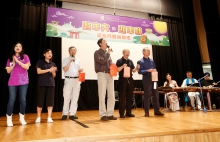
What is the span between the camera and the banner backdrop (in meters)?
5.14

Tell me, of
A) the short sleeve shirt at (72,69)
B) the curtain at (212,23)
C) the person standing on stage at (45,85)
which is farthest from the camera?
the curtain at (212,23)

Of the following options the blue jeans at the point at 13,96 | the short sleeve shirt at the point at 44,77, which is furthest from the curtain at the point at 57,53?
the blue jeans at the point at 13,96

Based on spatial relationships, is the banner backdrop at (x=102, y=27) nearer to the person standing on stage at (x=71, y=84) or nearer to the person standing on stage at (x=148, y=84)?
the person standing on stage at (x=71, y=84)

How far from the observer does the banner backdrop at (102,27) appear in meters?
5.14

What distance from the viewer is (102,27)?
561 cm

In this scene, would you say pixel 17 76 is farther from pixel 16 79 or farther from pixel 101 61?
pixel 101 61

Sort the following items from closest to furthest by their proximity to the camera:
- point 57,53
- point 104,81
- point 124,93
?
point 104,81 < point 124,93 < point 57,53

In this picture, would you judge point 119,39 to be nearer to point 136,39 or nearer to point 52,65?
point 136,39

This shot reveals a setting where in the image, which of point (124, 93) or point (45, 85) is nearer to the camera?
point (45, 85)

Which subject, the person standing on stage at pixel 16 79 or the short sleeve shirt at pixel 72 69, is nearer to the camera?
the person standing on stage at pixel 16 79

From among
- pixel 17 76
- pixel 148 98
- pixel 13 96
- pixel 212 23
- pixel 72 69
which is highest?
pixel 212 23

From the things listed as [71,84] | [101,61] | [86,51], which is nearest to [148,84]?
[101,61]

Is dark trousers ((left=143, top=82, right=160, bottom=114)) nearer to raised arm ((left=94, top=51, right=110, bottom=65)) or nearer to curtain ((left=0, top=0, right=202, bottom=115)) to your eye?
raised arm ((left=94, top=51, right=110, bottom=65))

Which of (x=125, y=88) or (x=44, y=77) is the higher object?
(x=44, y=77)
